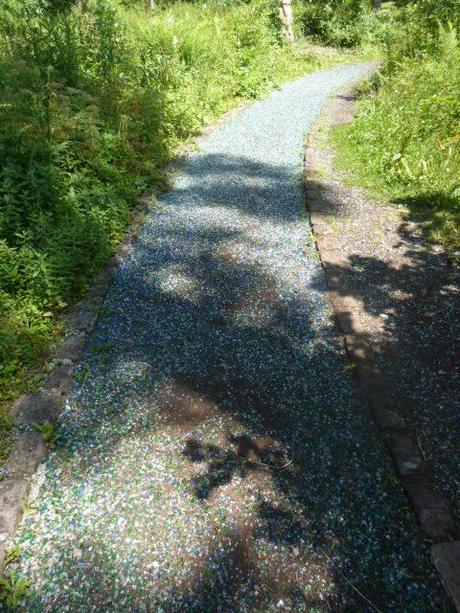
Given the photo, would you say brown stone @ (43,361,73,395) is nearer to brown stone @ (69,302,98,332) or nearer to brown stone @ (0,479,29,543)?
brown stone @ (69,302,98,332)

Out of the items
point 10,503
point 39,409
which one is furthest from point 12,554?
point 39,409

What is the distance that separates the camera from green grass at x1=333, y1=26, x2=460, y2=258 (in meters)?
5.48

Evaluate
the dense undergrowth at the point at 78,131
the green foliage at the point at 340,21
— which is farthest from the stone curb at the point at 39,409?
the green foliage at the point at 340,21

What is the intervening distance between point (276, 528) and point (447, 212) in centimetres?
469

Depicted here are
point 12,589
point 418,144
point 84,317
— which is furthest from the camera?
point 418,144

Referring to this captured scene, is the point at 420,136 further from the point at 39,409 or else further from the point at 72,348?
the point at 39,409

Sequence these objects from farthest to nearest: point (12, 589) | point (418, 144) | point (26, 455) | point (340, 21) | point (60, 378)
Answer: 1. point (340, 21)
2. point (418, 144)
3. point (60, 378)
4. point (26, 455)
5. point (12, 589)

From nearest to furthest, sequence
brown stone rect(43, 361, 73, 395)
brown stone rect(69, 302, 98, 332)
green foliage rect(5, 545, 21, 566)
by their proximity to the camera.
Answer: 1. green foliage rect(5, 545, 21, 566)
2. brown stone rect(43, 361, 73, 395)
3. brown stone rect(69, 302, 98, 332)

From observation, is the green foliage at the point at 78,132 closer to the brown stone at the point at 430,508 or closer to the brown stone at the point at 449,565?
the brown stone at the point at 430,508

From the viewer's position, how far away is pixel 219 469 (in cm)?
259

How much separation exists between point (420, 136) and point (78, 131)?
17.5ft

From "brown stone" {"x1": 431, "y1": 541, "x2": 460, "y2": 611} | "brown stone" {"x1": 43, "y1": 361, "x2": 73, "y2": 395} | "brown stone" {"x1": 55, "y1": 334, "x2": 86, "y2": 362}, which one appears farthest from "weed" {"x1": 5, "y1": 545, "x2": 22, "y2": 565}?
"brown stone" {"x1": 431, "y1": 541, "x2": 460, "y2": 611}

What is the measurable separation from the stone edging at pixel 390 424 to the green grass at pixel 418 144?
4.28ft

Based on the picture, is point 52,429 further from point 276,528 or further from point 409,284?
point 409,284
